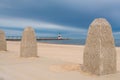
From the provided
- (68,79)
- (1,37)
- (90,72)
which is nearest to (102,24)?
(90,72)

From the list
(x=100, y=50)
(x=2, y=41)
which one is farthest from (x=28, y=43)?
(x=100, y=50)

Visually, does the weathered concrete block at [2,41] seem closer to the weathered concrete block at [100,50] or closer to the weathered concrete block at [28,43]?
the weathered concrete block at [28,43]

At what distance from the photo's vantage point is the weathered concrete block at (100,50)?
801cm

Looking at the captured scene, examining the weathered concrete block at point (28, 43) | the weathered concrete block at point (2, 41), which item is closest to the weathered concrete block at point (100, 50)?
the weathered concrete block at point (28, 43)

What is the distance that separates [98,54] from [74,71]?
60.0 inches

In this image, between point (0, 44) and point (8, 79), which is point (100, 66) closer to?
point (8, 79)

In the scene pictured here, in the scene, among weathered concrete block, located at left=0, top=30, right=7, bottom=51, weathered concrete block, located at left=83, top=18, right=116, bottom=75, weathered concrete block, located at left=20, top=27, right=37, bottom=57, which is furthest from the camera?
weathered concrete block, located at left=0, top=30, right=7, bottom=51

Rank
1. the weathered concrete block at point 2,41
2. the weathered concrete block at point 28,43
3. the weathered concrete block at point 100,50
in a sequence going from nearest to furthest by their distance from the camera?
the weathered concrete block at point 100,50, the weathered concrete block at point 28,43, the weathered concrete block at point 2,41

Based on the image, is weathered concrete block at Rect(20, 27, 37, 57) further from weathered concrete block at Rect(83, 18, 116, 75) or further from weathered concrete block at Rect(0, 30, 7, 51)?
weathered concrete block at Rect(83, 18, 116, 75)

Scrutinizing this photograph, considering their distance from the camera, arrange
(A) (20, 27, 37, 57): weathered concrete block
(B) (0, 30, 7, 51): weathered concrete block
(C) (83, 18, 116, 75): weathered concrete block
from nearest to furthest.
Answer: (C) (83, 18, 116, 75): weathered concrete block → (A) (20, 27, 37, 57): weathered concrete block → (B) (0, 30, 7, 51): weathered concrete block

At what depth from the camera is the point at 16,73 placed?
28.3 ft

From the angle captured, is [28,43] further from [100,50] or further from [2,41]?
[100,50]

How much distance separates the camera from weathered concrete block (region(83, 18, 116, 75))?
8.01m

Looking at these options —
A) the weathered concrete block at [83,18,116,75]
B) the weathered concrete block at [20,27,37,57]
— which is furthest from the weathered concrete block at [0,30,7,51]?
the weathered concrete block at [83,18,116,75]
